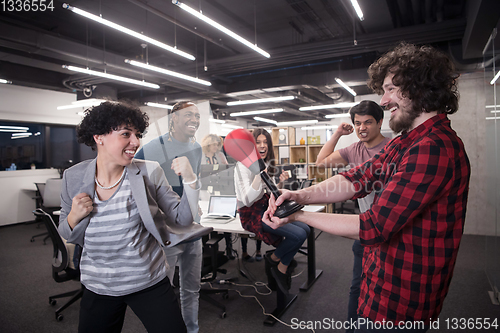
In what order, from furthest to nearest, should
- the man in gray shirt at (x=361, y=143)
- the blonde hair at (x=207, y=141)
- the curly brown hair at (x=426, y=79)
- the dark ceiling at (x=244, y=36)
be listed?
the dark ceiling at (x=244, y=36)
the man in gray shirt at (x=361, y=143)
the blonde hair at (x=207, y=141)
the curly brown hair at (x=426, y=79)

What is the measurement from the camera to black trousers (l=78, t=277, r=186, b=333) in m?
1.30

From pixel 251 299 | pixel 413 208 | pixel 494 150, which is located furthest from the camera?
pixel 251 299

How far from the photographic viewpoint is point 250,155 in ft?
Result: 3.00

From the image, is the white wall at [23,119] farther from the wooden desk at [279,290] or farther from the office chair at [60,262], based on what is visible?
the wooden desk at [279,290]

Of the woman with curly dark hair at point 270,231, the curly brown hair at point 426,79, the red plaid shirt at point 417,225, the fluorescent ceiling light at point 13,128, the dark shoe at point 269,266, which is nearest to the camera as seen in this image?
the red plaid shirt at point 417,225

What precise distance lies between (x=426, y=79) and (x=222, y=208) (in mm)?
2582

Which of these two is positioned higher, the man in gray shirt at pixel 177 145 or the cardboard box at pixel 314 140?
the cardboard box at pixel 314 140

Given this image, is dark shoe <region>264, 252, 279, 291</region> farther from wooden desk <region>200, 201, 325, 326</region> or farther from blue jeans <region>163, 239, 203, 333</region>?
blue jeans <region>163, 239, 203, 333</region>

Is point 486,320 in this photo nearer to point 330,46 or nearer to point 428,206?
point 428,206

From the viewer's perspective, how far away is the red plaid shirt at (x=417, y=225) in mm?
848

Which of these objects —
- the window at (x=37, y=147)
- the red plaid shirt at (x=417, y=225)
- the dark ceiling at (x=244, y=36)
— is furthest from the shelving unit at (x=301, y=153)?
the red plaid shirt at (x=417, y=225)

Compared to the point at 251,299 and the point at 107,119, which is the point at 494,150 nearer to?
the point at 251,299

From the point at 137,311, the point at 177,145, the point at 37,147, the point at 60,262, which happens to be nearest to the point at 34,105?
the point at 37,147

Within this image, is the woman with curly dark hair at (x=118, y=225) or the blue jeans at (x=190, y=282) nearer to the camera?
the woman with curly dark hair at (x=118, y=225)
